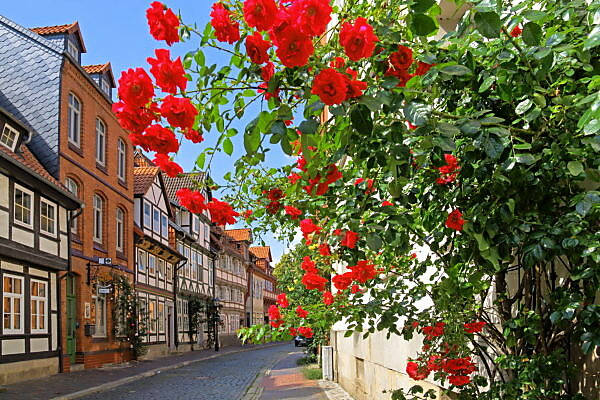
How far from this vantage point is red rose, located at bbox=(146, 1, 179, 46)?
271cm

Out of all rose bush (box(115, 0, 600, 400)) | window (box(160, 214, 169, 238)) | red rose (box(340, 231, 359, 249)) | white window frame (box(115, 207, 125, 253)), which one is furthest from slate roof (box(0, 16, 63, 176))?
red rose (box(340, 231, 359, 249))

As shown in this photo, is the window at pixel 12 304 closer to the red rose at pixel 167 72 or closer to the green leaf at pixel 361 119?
the red rose at pixel 167 72

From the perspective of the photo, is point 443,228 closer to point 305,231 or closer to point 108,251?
point 305,231

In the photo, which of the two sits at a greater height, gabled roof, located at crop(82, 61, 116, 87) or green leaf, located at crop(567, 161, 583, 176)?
gabled roof, located at crop(82, 61, 116, 87)

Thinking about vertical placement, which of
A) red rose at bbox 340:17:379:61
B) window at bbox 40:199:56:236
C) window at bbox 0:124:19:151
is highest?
window at bbox 0:124:19:151

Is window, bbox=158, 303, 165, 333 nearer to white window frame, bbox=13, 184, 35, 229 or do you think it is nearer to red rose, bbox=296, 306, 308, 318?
white window frame, bbox=13, 184, 35, 229

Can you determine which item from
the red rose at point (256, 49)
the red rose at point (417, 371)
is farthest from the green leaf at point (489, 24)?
the red rose at point (417, 371)

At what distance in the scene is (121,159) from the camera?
28.8 m

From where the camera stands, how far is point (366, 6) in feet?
10.1

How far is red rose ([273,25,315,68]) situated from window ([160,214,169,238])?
33049 mm

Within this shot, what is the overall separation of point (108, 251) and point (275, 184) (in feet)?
71.9

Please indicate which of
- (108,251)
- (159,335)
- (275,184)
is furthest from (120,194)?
(275,184)

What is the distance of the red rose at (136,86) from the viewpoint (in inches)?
104

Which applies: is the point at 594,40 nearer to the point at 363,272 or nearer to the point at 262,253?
the point at 363,272
